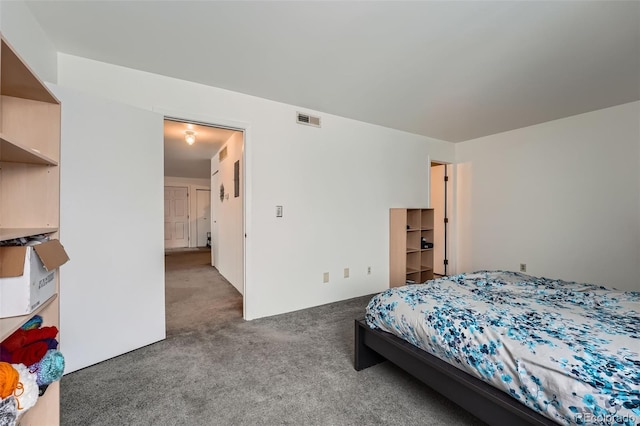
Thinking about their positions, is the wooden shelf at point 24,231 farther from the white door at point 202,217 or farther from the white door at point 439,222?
the white door at point 202,217

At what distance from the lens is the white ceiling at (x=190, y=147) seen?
3.85 meters

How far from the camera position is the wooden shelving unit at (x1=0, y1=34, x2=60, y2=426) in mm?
1169

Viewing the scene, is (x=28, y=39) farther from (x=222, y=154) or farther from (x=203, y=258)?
(x=203, y=258)

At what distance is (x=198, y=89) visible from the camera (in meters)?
2.57

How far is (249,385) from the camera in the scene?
5.74ft

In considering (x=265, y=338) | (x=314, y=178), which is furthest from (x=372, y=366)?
(x=314, y=178)

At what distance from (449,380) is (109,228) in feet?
8.34

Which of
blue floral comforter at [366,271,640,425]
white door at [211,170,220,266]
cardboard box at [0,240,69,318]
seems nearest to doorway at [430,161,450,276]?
blue floral comforter at [366,271,640,425]

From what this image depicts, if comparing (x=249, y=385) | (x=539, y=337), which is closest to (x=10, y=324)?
(x=249, y=385)

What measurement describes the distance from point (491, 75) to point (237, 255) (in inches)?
143

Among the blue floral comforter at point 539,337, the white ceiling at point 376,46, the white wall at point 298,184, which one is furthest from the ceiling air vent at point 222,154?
the blue floral comforter at point 539,337

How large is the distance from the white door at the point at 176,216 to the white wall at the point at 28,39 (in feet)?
22.5

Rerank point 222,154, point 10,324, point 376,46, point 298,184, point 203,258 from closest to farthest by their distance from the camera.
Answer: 1. point 10,324
2. point 376,46
3. point 298,184
4. point 222,154
5. point 203,258

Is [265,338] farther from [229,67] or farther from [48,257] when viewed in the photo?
[229,67]
